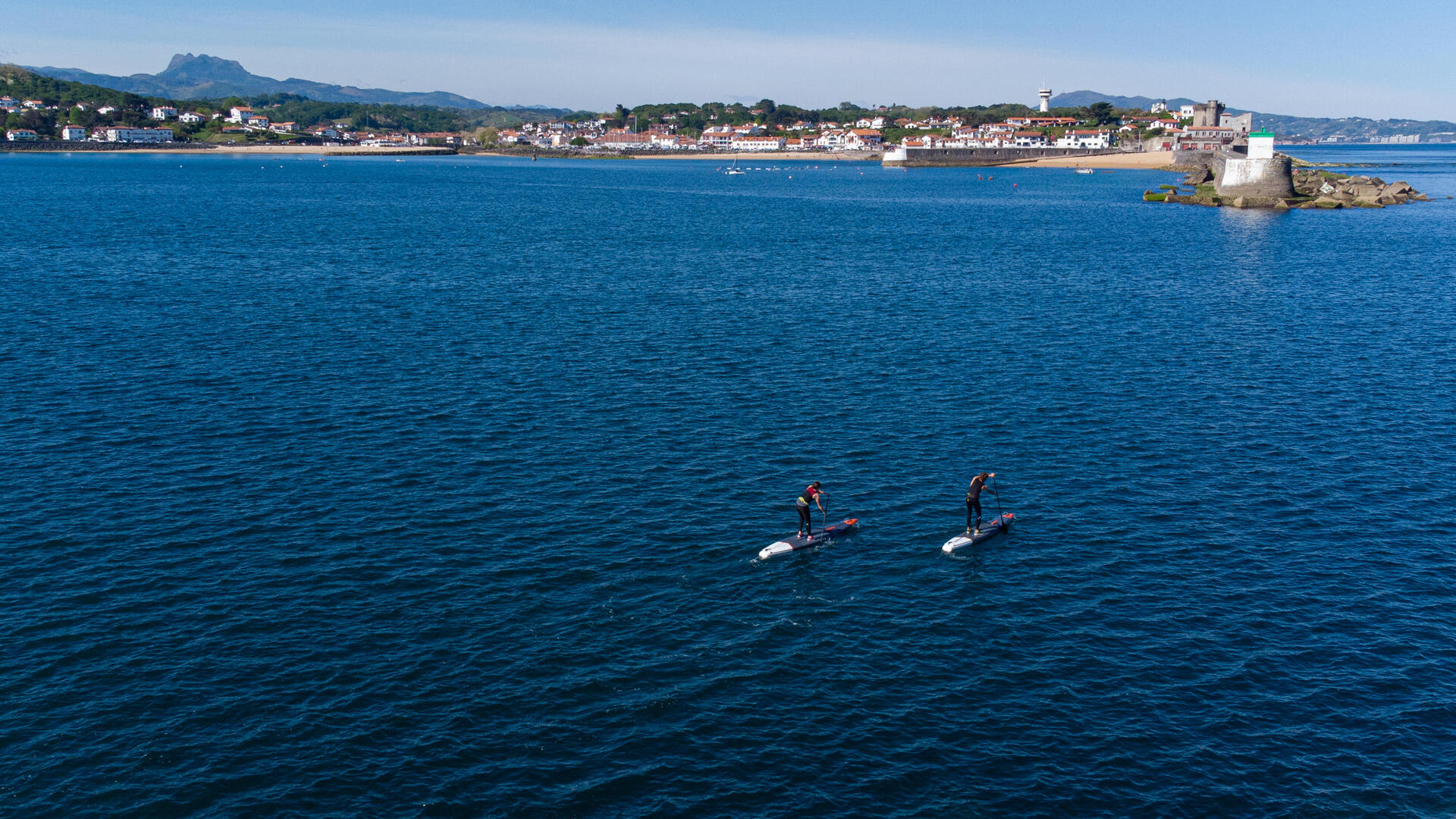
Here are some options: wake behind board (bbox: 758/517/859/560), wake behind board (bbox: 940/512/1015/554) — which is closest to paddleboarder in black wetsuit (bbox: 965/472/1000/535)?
wake behind board (bbox: 940/512/1015/554)

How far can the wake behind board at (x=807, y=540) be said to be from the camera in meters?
41.3

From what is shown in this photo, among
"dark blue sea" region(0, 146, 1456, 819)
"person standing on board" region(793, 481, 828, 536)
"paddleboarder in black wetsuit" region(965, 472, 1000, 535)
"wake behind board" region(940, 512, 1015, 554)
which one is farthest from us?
"paddleboarder in black wetsuit" region(965, 472, 1000, 535)

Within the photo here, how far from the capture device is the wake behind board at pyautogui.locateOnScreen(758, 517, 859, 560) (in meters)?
41.3

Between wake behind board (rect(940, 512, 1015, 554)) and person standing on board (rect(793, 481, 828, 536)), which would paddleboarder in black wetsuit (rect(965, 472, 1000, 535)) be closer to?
wake behind board (rect(940, 512, 1015, 554))

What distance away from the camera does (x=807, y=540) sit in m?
42.3

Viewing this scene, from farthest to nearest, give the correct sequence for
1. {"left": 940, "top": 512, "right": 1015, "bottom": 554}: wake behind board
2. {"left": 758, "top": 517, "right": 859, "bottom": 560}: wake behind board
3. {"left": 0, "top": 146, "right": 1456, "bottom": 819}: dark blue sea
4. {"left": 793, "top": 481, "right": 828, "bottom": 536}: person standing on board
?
{"left": 793, "top": 481, "right": 828, "bottom": 536}: person standing on board
{"left": 940, "top": 512, "right": 1015, "bottom": 554}: wake behind board
{"left": 758, "top": 517, "right": 859, "bottom": 560}: wake behind board
{"left": 0, "top": 146, "right": 1456, "bottom": 819}: dark blue sea

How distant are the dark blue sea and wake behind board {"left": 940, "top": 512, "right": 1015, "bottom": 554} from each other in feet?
3.01

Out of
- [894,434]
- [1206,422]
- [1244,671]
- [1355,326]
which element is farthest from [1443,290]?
[1244,671]

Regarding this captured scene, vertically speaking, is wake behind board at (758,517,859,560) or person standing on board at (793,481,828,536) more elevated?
person standing on board at (793,481,828,536)

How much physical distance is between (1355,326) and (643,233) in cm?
9656

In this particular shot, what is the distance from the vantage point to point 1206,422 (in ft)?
192

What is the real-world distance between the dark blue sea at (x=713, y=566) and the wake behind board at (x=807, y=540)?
78 centimetres

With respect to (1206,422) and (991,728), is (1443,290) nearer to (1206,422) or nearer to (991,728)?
(1206,422)

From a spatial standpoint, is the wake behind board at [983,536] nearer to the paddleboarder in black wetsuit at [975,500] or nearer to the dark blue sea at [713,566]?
the paddleboarder in black wetsuit at [975,500]
